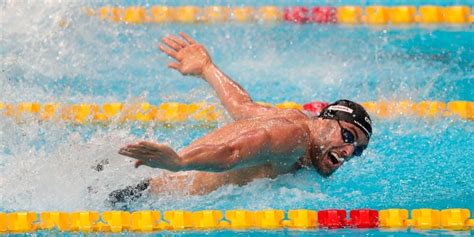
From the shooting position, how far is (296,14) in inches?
270

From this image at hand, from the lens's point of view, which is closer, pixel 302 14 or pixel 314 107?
pixel 314 107

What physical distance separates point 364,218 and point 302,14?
3484 mm

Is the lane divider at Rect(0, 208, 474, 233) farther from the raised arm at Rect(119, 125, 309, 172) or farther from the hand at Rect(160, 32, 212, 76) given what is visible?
the hand at Rect(160, 32, 212, 76)

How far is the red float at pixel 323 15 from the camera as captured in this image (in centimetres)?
680

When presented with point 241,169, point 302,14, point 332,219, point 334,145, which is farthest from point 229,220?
point 302,14

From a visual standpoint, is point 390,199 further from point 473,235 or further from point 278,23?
point 278,23

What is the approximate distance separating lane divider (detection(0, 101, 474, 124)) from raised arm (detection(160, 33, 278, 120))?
3.31ft

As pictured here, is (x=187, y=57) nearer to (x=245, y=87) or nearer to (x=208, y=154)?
(x=208, y=154)

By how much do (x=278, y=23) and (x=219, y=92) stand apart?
118 inches

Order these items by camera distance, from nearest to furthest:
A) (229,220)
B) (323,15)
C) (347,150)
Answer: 1. (347,150)
2. (229,220)
3. (323,15)

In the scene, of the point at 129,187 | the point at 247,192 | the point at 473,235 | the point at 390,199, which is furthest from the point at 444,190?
the point at 129,187

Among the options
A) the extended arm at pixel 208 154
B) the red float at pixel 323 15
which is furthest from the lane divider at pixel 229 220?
the red float at pixel 323 15

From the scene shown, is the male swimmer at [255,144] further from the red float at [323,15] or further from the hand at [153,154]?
the red float at [323,15]

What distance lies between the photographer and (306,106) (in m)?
5.13
